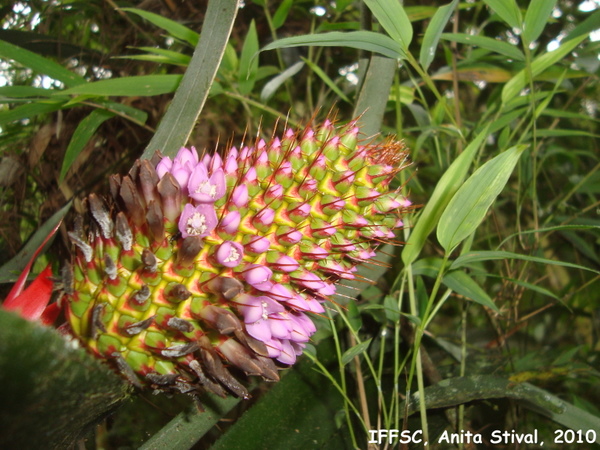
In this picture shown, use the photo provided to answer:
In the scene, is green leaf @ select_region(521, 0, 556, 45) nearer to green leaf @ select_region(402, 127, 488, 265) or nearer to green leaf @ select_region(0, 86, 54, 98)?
green leaf @ select_region(402, 127, 488, 265)

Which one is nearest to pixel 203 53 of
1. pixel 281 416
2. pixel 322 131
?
pixel 322 131

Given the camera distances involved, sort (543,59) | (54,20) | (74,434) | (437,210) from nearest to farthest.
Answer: (74,434)
(437,210)
(543,59)
(54,20)

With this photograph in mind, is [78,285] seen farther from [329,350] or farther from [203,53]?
[329,350]

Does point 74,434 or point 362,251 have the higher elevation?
point 362,251

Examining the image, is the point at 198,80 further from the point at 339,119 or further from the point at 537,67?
the point at 537,67

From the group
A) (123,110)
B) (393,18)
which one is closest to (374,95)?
(393,18)

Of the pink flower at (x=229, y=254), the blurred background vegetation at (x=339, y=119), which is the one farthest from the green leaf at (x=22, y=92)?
the pink flower at (x=229, y=254)
